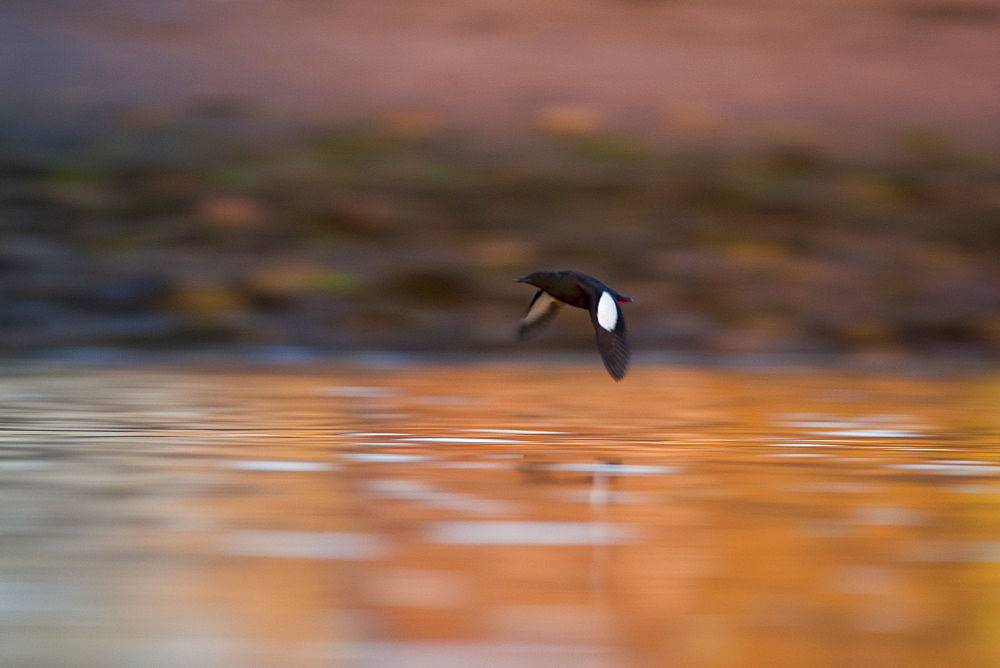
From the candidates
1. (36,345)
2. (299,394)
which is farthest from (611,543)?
(36,345)

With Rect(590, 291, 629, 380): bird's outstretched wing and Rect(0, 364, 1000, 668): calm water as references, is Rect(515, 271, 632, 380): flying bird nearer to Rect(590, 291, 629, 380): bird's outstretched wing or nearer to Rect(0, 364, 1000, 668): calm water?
Rect(590, 291, 629, 380): bird's outstretched wing

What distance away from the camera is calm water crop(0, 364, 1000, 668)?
12.8ft

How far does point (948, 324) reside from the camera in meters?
25.9

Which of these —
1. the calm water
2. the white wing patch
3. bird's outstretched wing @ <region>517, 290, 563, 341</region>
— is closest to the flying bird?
the white wing patch

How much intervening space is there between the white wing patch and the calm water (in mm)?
577

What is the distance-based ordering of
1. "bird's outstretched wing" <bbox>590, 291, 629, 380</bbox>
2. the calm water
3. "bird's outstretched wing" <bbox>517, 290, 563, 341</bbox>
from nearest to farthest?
the calm water, "bird's outstretched wing" <bbox>590, 291, 629, 380</bbox>, "bird's outstretched wing" <bbox>517, 290, 563, 341</bbox>

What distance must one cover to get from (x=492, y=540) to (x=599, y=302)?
3323 millimetres

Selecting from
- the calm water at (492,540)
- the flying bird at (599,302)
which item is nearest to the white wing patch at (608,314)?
the flying bird at (599,302)

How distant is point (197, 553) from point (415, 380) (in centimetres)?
1003

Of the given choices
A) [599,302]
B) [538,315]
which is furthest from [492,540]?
[538,315]

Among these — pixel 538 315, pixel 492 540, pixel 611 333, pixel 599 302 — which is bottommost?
pixel 492 540

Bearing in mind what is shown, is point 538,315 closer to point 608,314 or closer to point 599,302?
point 599,302

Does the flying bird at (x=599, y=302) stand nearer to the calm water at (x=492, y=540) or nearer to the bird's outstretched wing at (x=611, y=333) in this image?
the bird's outstretched wing at (x=611, y=333)

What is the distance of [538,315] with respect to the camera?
972cm
